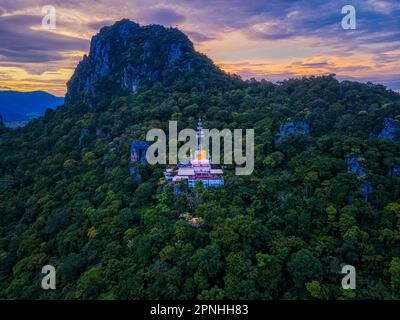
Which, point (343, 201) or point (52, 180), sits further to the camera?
point (52, 180)

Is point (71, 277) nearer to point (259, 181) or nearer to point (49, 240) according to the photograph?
point (49, 240)

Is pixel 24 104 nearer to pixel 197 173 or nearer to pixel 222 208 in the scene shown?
pixel 197 173

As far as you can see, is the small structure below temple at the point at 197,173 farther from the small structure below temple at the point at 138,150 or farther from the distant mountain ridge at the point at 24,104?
the distant mountain ridge at the point at 24,104

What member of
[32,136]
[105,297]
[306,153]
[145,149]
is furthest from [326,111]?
[32,136]

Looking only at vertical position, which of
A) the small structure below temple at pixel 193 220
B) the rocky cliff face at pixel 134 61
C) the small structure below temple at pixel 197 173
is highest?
the rocky cliff face at pixel 134 61

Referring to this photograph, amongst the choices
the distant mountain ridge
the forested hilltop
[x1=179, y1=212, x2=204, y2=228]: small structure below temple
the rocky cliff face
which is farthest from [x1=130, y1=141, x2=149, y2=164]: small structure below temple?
the distant mountain ridge

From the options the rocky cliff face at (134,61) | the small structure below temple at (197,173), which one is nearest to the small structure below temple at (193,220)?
the small structure below temple at (197,173)
